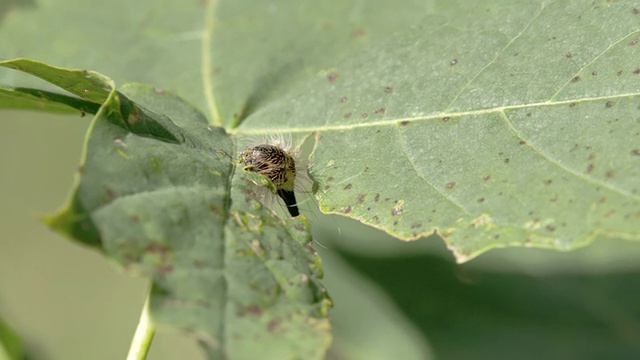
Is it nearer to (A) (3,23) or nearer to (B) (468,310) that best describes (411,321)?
(B) (468,310)

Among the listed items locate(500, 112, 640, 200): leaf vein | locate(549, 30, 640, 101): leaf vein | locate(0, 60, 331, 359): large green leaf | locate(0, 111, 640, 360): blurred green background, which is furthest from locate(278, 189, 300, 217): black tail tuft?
locate(549, 30, 640, 101): leaf vein

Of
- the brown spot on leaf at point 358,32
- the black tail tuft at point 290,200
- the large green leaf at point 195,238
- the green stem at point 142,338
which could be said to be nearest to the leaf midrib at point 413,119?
the black tail tuft at point 290,200

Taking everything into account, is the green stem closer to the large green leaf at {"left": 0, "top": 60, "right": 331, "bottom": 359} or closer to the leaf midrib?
the large green leaf at {"left": 0, "top": 60, "right": 331, "bottom": 359}

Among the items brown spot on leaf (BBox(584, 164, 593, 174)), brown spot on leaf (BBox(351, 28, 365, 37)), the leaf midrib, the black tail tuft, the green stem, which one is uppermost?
brown spot on leaf (BBox(351, 28, 365, 37))

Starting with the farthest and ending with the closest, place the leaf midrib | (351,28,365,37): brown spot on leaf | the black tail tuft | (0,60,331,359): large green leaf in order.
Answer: (351,28,365,37): brown spot on leaf → the black tail tuft → the leaf midrib → (0,60,331,359): large green leaf

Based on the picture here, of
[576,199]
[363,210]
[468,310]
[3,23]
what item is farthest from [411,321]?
[3,23]
